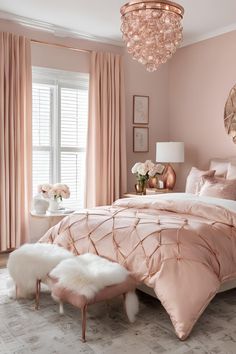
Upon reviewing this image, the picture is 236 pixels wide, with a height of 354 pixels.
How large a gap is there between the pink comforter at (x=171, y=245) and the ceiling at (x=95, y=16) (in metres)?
2.19

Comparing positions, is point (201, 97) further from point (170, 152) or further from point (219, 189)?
point (219, 189)

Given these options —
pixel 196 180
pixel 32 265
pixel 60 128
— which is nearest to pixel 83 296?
pixel 32 265

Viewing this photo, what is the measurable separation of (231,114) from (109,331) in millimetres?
3222

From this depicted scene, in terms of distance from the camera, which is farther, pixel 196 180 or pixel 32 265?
pixel 196 180

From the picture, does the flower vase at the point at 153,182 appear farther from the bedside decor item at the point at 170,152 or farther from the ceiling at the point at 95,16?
the ceiling at the point at 95,16

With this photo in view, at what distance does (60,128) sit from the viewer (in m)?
5.01

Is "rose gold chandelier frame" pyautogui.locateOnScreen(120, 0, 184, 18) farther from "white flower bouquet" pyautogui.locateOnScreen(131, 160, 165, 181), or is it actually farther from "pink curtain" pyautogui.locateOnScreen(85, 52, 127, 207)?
"white flower bouquet" pyautogui.locateOnScreen(131, 160, 165, 181)

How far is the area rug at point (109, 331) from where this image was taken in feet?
7.81

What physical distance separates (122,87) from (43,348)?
12.3ft

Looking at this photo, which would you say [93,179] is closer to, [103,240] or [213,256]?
[103,240]

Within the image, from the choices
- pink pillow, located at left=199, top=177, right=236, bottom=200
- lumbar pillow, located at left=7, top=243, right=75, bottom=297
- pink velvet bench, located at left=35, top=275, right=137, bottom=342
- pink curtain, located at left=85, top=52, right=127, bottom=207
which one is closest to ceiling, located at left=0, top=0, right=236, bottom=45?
pink curtain, located at left=85, top=52, right=127, bottom=207

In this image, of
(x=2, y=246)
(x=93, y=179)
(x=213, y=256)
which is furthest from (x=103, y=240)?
(x=93, y=179)

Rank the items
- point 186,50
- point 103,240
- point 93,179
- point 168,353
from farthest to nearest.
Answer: point 186,50
point 93,179
point 103,240
point 168,353

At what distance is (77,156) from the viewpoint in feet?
17.0
